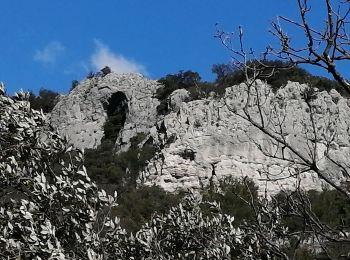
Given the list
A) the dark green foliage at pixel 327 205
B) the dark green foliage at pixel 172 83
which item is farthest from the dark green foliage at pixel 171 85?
the dark green foliage at pixel 327 205

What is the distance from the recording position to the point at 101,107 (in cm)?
6975

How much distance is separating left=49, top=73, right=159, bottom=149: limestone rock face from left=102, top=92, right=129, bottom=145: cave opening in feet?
1.17

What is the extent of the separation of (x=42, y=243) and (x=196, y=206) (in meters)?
2.16

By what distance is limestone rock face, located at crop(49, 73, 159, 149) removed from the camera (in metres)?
64.0

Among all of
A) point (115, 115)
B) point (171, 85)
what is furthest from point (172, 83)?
point (115, 115)

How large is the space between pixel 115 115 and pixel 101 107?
8.85ft

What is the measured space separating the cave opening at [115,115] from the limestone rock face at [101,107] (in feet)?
1.17

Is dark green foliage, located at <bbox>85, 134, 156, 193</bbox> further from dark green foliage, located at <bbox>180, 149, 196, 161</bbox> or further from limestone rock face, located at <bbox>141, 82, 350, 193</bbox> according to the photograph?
dark green foliage, located at <bbox>180, 149, 196, 161</bbox>

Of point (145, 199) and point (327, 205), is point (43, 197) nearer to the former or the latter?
point (327, 205)

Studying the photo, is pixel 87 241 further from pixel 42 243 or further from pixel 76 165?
pixel 76 165

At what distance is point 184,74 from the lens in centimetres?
7000

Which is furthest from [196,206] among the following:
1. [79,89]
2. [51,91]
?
[51,91]

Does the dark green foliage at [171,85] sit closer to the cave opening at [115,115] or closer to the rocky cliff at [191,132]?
the rocky cliff at [191,132]

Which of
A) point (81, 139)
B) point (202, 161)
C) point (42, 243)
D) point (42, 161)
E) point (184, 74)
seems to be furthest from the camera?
point (184, 74)
